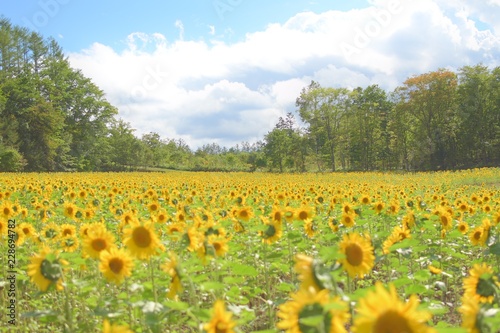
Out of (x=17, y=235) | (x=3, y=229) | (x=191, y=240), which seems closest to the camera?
(x=191, y=240)

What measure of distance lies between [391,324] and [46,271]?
1.71 meters

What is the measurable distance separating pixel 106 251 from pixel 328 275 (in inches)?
61.9

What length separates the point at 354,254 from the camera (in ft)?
6.97

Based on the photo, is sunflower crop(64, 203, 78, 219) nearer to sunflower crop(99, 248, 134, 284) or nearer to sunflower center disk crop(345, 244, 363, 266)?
sunflower crop(99, 248, 134, 284)

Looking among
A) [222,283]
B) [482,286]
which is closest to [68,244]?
[222,283]

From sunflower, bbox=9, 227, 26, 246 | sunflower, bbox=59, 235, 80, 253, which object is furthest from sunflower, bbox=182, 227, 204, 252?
sunflower, bbox=9, 227, 26, 246

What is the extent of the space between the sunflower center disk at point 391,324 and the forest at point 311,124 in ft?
117

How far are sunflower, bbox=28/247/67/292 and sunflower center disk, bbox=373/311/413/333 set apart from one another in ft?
5.36

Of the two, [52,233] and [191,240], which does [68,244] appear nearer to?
[52,233]

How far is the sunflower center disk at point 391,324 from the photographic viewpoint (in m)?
1.05

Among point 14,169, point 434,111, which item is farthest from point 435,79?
point 14,169

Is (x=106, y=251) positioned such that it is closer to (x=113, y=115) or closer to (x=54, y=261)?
(x=54, y=261)

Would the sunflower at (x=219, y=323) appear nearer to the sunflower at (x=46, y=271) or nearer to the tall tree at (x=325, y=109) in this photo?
the sunflower at (x=46, y=271)

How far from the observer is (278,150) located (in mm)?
49344
